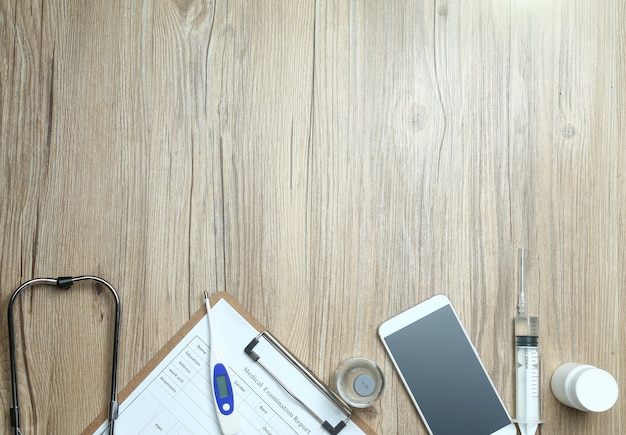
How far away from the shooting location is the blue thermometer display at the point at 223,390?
3.05 ft

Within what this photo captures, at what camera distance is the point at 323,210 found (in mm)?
974

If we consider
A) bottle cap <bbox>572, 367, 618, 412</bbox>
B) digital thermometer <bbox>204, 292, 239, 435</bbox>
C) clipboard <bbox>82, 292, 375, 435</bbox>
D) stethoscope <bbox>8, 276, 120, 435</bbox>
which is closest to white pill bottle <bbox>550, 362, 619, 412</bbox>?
bottle cap <bbox>572, 367, 618, 412</bbox>

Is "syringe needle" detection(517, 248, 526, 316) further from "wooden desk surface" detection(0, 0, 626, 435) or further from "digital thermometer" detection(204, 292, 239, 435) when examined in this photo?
"digital thermometer" detection(204, 292, 239, 435)

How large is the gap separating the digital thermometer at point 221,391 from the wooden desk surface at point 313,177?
8 centimetres

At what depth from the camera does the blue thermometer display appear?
93 cm

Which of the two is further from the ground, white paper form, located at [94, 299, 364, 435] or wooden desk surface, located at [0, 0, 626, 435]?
wooden desk surface, located at [0, 0, 626, 435]

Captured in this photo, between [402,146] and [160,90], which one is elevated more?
[160,90]

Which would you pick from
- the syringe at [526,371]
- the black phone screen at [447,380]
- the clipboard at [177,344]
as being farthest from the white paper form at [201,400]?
the syringe at [526,371]

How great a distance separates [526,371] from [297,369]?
1.25 ft

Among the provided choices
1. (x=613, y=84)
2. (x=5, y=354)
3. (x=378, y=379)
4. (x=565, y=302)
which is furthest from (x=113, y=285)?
(x=613, y=84)

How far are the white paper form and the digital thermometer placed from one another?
1 cm

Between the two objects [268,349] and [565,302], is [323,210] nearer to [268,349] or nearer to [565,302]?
[268,349]

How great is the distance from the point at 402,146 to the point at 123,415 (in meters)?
0.65

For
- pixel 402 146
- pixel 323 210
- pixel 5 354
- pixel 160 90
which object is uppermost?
pixel 160 90
